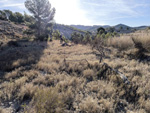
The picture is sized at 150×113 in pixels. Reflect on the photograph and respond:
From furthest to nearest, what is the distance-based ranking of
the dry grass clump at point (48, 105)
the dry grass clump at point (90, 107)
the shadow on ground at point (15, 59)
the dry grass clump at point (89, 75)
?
1. the shadow on ground at point (15, 59)
2. the dry grass clump at point (89, 75)
3. the dry grass clump at point (90, 107)
4. the dry grass clump at point (48, 105)

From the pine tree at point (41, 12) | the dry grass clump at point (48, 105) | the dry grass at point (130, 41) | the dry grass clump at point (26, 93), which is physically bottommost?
the dry grass clump at point (26, 93)

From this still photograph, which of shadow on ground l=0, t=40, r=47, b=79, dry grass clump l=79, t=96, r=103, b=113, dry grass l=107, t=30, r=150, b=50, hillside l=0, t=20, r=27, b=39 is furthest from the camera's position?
hillside l=0, t=20, r=27, b=39

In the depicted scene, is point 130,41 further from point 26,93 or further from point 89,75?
point 26,93

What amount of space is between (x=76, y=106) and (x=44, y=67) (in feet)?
9.55

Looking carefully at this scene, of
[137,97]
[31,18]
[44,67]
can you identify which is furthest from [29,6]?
[137,97]

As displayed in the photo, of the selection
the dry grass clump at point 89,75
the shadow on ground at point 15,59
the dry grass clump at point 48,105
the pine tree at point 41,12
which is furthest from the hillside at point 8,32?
the dry grass clump at point 48,105

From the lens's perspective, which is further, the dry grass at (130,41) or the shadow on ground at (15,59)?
the dry grass at (130,41)

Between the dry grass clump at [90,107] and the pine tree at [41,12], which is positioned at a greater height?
the pine tree at [41,12]

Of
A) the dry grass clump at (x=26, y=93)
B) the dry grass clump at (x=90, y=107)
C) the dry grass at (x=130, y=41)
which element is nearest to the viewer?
the dry grass clump at (x=90, y=107)

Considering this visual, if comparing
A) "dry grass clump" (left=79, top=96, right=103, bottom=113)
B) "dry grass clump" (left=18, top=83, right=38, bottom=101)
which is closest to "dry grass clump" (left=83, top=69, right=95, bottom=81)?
"dry grass clump" (left=79, top=96, right=103, bottom=113)

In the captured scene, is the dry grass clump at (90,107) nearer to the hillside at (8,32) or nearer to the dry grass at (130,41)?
the dry grass at (130,41)

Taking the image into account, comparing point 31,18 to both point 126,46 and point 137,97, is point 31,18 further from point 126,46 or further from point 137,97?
point 137,97

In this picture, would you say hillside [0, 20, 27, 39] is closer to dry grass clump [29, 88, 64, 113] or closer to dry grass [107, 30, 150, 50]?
dry grass clump [29, 88, 64, 113]

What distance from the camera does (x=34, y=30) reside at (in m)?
20.4
